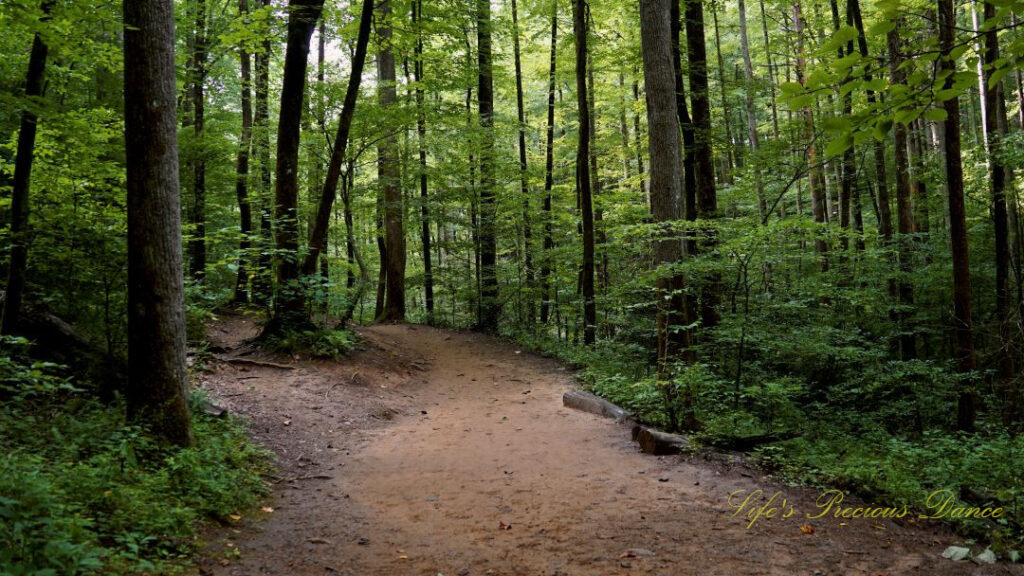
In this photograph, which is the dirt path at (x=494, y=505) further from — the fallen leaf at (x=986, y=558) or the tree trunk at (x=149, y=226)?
the tree trunk at (x=149, y=226)

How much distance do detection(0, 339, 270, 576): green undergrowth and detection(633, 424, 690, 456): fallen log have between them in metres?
4.13

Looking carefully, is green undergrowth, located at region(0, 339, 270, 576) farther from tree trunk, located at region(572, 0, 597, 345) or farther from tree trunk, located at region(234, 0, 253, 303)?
→ tree trunk, located at region(234, 0, 253, 303)

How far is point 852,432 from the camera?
8.17 meters

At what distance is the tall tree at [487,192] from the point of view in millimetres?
16125

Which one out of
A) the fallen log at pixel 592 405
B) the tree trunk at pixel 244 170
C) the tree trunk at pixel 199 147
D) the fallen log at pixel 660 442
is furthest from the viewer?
the tree trunk at pixel 244 170

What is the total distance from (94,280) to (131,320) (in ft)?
5.85

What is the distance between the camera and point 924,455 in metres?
5.73

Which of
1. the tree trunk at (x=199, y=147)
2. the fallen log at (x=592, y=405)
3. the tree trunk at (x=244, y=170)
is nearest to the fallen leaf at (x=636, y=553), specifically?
the fallen log at (x=592, y=405)

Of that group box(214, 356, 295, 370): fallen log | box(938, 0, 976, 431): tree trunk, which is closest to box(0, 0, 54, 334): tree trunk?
box(214, 356, 295, 370): fallen log

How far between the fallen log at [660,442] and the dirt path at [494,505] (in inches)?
6.3

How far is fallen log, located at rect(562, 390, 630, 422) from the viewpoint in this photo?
802 cm

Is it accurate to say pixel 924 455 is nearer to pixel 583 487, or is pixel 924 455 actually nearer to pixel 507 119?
pixel 583 487

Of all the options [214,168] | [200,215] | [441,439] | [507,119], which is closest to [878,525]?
[441,439]

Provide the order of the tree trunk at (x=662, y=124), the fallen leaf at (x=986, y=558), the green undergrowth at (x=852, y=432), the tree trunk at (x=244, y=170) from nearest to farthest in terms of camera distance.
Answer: the fallen leaf at (x=986, y=558), the green undergrowth at (x=852, y=432), the tree trunk at (x=662, y=124), the tree trunk at (x=244, y=170)
